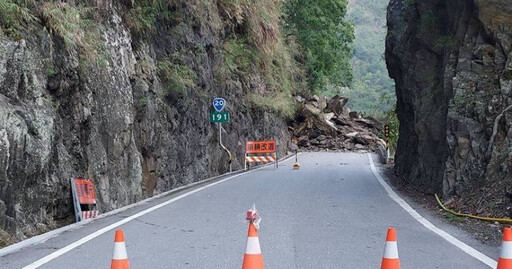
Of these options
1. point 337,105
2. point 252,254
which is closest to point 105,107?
point 252,254

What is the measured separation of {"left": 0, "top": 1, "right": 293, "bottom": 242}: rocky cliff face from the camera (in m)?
8.98

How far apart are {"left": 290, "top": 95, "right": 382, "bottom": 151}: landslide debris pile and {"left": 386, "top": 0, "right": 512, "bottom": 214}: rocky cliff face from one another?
29.6 m

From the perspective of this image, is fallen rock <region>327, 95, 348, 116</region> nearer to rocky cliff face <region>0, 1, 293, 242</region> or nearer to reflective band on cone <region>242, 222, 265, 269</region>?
rocky cliff face <region>0, 1, 293, 242</region>

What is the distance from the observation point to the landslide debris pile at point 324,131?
4872cm

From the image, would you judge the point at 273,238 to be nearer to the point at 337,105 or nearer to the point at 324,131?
the point at 324,131

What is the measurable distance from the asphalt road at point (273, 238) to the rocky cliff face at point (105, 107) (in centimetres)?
95

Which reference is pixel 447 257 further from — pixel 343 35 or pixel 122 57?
pixel 343 35

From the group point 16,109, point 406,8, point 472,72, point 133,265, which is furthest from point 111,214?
point 406,8

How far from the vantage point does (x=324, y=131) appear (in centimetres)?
5016

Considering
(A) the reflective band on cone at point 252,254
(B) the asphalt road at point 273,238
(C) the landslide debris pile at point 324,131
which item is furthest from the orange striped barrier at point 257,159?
(A) the reflective band on cone at point 252,254

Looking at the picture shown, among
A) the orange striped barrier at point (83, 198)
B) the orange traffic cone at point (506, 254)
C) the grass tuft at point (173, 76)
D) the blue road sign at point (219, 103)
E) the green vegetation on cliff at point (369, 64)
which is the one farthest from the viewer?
the green vegetation on cliff at point (369, 64)

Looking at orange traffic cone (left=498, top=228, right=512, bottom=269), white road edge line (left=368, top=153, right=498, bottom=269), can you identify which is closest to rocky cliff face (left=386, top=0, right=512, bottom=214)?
white road edge line (left=368, top=153, right=498, bottom=269)

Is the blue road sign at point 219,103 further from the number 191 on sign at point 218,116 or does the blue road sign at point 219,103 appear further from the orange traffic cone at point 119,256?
the orange traffic cone at point 119,256

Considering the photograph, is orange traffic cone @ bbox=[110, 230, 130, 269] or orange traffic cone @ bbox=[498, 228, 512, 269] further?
orange traffic cone @ bbox=[110, 230, 130, 269]
